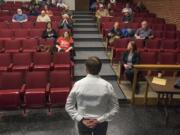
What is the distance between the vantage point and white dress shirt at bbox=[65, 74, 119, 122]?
7.72ft

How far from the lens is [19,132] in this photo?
391 cm

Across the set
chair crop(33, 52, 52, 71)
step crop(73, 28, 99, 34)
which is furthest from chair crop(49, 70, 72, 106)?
step crop(73, 28, 99, 34)

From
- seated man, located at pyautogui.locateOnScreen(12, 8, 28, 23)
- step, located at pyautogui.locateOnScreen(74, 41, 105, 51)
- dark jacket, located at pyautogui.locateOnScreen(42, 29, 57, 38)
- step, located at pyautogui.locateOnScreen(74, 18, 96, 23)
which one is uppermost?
seated man, located at pyautogui.locateOnScreen(12, 8, 28, 23)

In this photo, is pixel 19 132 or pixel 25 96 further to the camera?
pixel 25 96

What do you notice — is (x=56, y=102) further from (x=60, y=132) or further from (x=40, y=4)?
(x=40, y=4)

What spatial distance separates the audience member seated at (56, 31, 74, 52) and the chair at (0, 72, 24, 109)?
1.67 m

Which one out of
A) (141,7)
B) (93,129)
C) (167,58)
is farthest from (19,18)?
(93,129)

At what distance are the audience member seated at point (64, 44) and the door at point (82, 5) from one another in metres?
6.49

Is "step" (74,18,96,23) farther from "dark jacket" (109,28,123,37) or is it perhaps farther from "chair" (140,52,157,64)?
"chair" (140,52,157,64)

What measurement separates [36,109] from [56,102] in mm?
377

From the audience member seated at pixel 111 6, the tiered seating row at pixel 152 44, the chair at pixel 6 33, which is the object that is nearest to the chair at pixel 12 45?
the chair at pixel 6 33

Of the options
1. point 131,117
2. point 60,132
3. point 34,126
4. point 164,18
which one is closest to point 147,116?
point 131,117

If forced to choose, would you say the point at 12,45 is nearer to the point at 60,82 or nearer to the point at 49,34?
the point at 49,34

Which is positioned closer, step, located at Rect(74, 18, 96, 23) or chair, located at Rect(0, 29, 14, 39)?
chair, located at Rect(0, 29, 14, 39)
